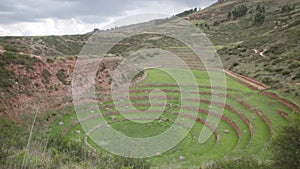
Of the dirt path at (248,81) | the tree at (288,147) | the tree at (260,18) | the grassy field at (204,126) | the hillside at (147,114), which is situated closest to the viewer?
the tree at (288,147)

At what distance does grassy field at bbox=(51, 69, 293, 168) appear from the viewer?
672 inches

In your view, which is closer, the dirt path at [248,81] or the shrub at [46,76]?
the shrub at [46,76]

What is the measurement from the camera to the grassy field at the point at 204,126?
1708 cm

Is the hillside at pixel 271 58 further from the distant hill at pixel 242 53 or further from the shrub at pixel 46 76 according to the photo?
the shrub at pixel 46 76

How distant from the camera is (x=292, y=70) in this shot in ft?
106

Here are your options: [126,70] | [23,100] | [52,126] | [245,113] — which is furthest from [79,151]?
[126,70]

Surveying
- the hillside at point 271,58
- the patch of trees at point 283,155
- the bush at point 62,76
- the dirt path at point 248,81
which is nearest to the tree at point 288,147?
the patch of trees at point 283,155

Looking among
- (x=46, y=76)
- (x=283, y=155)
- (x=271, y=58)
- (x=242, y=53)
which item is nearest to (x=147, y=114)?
(x=46, y=76)

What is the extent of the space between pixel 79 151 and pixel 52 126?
24.9 feet

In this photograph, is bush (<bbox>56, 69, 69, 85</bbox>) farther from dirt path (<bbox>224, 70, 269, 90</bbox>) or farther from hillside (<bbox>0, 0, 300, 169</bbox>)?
dirt path (<bbox>224, 70, 269, 90</bbox>)

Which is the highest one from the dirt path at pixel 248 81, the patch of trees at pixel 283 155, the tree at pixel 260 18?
the tree at pixel 260 18

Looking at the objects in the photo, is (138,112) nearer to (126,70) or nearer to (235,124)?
(235,124)

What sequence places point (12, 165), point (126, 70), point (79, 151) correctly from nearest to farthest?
1. point (12, 165)
2. point (79, 151)
3. point (126, 70)

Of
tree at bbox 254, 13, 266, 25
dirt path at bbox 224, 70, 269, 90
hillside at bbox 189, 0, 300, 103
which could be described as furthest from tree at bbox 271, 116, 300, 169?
tree at bbox 254, 13, 266, 25
